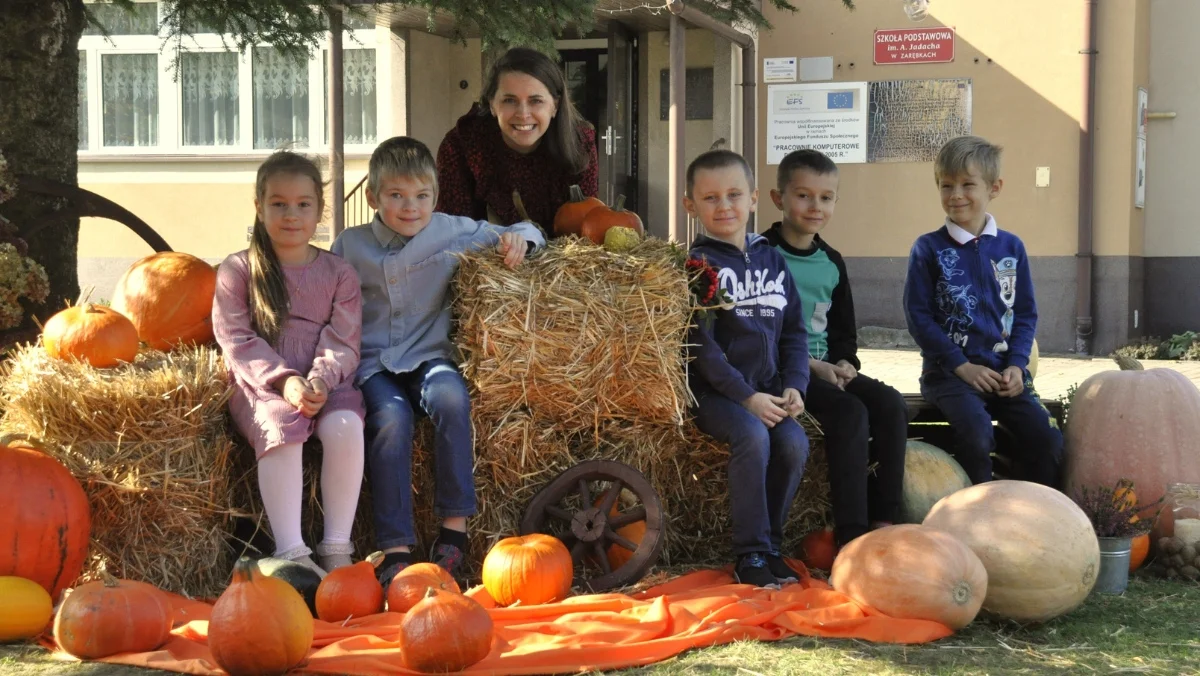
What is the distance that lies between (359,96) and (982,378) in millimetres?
10398

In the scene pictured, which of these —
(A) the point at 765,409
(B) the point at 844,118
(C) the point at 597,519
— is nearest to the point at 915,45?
(B) the point at 844,118

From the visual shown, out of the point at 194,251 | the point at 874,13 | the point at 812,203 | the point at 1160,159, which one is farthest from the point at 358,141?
the point at 812,203

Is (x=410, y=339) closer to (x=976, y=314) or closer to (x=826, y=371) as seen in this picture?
(x=826, y=371)

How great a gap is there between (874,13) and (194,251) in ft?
25.6

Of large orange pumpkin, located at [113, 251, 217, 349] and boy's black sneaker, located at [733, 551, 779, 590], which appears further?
large orange pumpkin, located at [113, 251, 217, 349]

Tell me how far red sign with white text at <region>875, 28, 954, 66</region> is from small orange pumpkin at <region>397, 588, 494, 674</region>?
36.8 feet

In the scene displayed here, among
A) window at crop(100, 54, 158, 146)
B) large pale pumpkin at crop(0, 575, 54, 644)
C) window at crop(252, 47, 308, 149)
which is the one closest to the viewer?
large pale pumpkin at crop(0, 575, 54, 644)

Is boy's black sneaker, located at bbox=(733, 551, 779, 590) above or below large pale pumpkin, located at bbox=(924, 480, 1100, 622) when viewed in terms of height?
below

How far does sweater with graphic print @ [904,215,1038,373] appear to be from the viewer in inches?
191

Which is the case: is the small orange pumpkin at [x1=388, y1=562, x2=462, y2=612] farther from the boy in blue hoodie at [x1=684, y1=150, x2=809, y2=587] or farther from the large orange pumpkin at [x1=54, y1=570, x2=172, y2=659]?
the boy in blue hoodie at [x1=684, y1=150, x2=809, y2=587]

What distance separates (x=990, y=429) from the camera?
461 cm

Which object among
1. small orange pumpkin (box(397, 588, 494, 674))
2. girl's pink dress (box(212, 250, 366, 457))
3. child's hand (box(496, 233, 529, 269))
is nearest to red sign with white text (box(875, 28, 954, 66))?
child's hand (box(496, 233, 529, 269))

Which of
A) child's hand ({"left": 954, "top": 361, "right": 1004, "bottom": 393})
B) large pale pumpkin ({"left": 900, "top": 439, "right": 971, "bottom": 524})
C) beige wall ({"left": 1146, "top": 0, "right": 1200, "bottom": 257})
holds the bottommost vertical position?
large pale pumpkin ({"left": 900, "top": 439, "right": 971, "bottom": 524})

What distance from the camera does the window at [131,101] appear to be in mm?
14297
